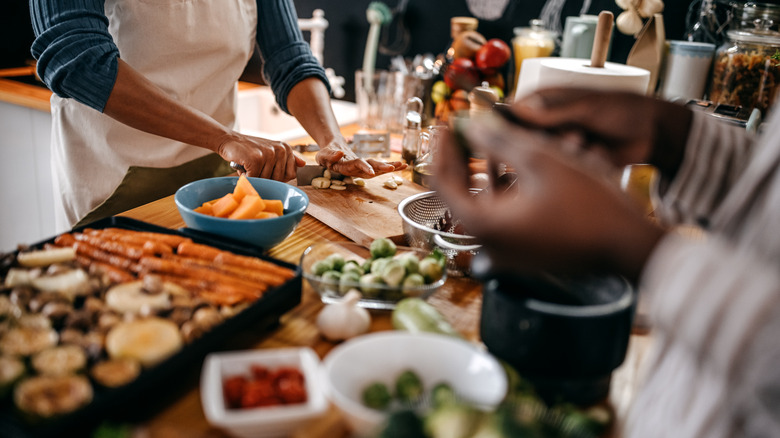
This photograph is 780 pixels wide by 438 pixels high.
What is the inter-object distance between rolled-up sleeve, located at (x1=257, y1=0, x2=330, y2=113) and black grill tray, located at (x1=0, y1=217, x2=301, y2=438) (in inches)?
42.7

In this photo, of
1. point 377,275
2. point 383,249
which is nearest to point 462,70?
point 383,249

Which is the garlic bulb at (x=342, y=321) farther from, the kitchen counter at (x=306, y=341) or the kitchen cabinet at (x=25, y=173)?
the kitchen cabinet at (x=25, y=173)

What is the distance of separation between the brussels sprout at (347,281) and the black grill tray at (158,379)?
0.08m

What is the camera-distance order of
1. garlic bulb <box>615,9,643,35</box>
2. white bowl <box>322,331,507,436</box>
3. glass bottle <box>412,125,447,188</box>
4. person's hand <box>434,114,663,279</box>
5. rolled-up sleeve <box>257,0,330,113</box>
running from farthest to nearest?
garlic bulb <box>615,9,643,35</box> < rolled-up sleeve <box>257,0,330,113</box> < glass bottle <box>412,125,447,188</box> < white bowl <box>322,331,507,436</box> < person's hand <box>434,114,663,279</box>

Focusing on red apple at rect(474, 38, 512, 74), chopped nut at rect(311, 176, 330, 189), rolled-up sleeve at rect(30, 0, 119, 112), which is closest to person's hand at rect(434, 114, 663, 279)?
chopped nut at rect(311, 176, 330, 189)

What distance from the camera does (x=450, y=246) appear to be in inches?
47.3

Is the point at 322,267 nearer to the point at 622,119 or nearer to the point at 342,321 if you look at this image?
the point at 342,321

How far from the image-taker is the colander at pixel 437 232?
1199 mm

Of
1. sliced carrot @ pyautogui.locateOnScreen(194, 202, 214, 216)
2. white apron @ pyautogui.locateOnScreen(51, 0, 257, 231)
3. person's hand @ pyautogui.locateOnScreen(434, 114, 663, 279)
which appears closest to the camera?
person's hand @ pyautogui.locateOnScreen(434, 114, 663, 279)

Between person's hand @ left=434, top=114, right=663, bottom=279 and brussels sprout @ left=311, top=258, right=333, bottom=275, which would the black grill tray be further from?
person's hand @ left=434, top=114, right=663, bottom=279

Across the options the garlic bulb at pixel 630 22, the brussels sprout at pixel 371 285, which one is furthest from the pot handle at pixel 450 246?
the garlic bulb at pixel 630 22

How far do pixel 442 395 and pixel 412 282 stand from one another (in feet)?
1.17

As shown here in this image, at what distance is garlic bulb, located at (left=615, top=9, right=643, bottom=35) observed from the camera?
7.37 feet

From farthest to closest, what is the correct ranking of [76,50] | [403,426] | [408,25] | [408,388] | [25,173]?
[408,25]
[25,173]
[76,50]
[408,388]
[403,426]
